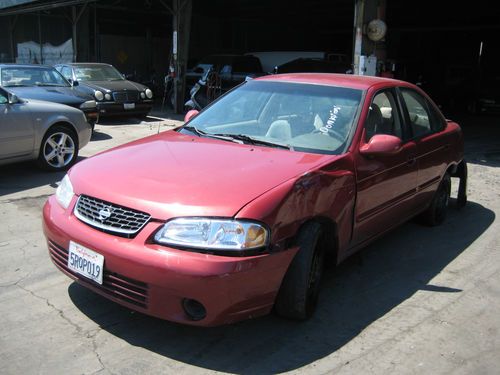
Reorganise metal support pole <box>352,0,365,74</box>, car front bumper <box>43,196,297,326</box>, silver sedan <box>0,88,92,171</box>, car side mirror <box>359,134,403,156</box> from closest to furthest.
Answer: car front bumper <box>43,196,297,326</box> < car side mirror <box>359,134,403,156</box> < silver sedan <box>0,88,92,171</box> < metal support pole <box>352,0,365,74</box>

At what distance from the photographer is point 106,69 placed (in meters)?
14.3

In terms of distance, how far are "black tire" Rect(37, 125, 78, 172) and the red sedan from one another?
3419 mm

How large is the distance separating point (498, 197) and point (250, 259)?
17.2 ft

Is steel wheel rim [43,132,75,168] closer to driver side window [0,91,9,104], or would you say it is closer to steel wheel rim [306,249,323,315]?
driver side window [0,91,9,104]

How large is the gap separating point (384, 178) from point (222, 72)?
45.5 feet

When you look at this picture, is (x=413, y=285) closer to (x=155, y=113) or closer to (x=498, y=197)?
(x=498, y=197)

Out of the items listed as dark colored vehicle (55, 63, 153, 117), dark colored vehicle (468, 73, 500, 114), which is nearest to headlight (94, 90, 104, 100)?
dark colored vehicle (55, 63, 153, 117)

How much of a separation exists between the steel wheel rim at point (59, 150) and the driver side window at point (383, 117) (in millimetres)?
4699

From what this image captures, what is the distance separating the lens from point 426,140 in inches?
186

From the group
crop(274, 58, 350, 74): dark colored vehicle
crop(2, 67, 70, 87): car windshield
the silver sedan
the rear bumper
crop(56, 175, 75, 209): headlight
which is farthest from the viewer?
crop(274, 58, 350, 74): dark colored vehicle

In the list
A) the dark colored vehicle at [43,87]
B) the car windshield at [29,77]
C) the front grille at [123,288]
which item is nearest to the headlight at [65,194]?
the front grille at [123,288]

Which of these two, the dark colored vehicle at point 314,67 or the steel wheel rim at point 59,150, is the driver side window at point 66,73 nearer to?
the dark colored vehicle at point 314,67

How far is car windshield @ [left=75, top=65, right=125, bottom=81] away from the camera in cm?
1362

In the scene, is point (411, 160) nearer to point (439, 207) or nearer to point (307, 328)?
point (439, 207)
